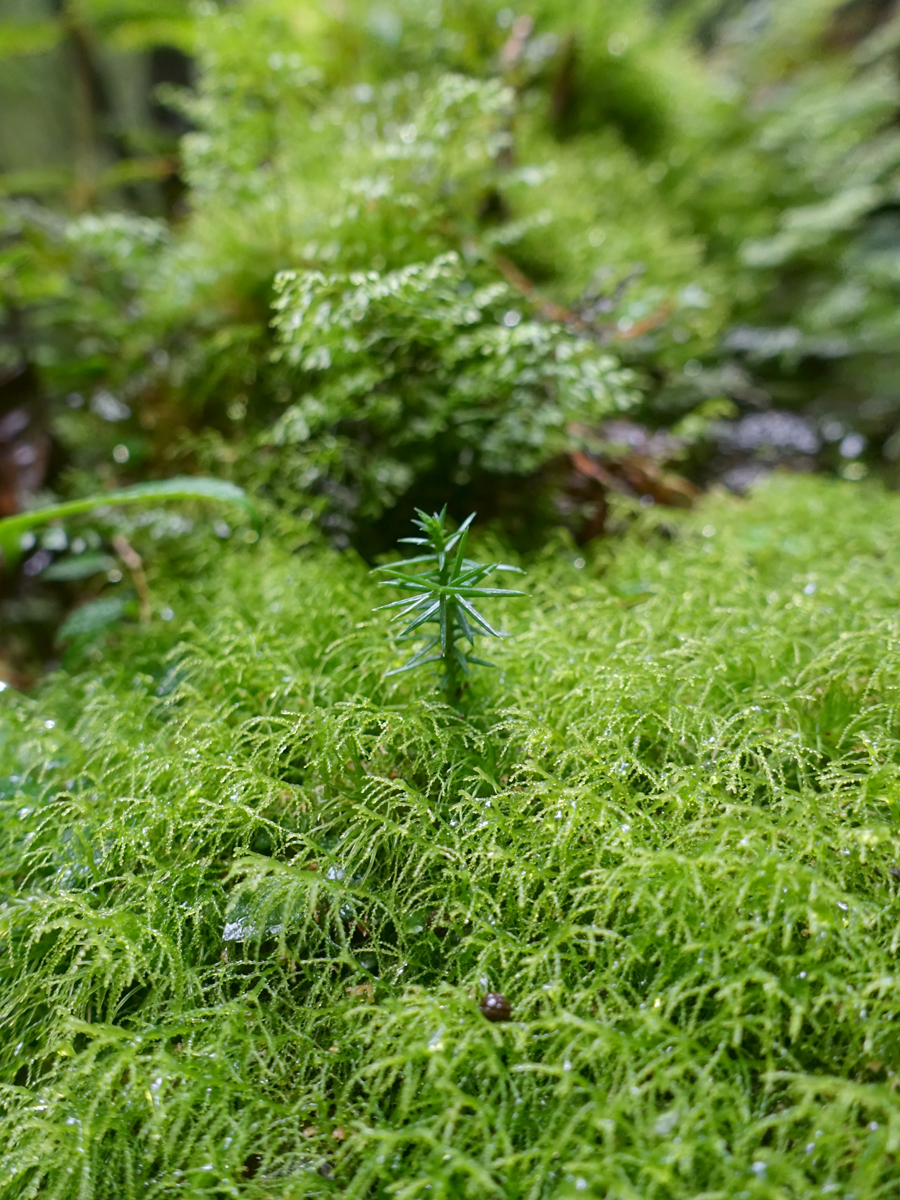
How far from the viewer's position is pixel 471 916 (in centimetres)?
120

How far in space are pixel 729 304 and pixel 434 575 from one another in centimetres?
307

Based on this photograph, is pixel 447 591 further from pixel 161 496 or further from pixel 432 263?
pixel 432 263

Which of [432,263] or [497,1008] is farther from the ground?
[432,263]

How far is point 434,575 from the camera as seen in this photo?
4.65 ft

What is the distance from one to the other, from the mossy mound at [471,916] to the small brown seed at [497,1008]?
0.09ft

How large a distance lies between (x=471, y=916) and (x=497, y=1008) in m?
0.15

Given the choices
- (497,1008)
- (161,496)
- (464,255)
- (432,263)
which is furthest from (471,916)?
(464,255)

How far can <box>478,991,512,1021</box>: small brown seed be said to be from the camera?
1.08 metres

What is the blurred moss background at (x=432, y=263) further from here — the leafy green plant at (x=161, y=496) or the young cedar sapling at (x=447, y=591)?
the young cedar sapling at (x=447, y=591)

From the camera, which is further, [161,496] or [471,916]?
[161,496]

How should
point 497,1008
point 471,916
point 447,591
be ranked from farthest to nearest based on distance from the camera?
point 447,591 < point 471,916 < point 497,1008

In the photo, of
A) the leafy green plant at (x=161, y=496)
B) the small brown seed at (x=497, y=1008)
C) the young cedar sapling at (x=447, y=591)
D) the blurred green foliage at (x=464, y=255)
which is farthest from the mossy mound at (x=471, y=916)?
the blurred green foliage at (x=464, y=255)

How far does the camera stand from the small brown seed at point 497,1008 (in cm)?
108

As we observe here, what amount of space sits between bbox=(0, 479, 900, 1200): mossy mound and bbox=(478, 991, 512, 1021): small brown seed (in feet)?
0.09
